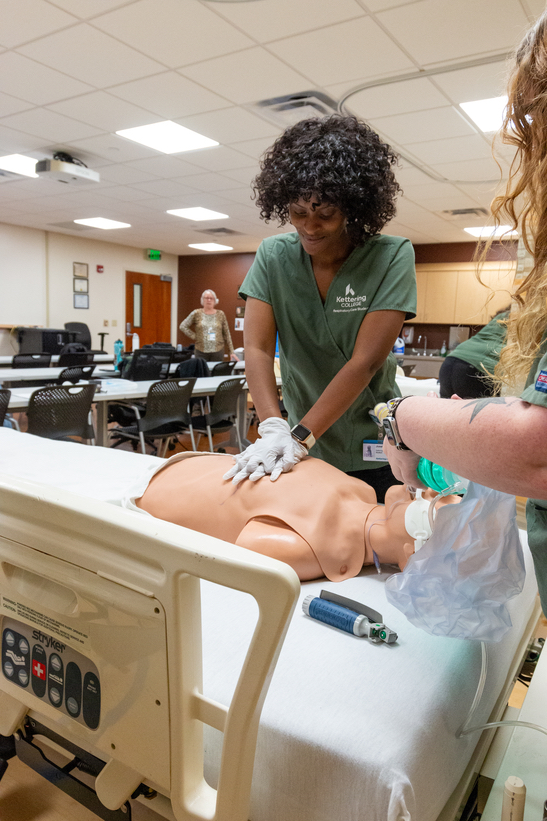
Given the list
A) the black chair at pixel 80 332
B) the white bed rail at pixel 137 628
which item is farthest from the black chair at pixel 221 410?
the black chair at pixel 80 332

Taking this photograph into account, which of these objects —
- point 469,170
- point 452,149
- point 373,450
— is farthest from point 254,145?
point 373,450

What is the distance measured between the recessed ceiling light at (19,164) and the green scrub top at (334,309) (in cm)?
501

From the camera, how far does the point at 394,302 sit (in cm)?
140

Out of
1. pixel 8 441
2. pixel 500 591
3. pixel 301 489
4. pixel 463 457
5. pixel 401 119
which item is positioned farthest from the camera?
pixel 401 119

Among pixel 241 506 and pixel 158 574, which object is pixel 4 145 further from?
pixel 158 574

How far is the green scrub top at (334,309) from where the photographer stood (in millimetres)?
1431

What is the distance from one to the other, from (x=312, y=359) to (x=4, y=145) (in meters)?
4.93

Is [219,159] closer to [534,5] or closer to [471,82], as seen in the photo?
[471,82]

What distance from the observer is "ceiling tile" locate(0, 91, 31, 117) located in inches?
155

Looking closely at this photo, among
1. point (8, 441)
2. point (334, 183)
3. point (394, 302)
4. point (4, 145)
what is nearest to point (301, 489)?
point (394, 302)

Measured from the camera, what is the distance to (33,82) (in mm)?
3662

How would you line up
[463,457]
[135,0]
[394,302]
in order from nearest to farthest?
1. [463,457]
2. [394,302]
3. [135,0]

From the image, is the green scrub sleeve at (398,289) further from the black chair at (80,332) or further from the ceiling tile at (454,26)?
the black chair at (80,332)

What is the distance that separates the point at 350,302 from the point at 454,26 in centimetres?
221
